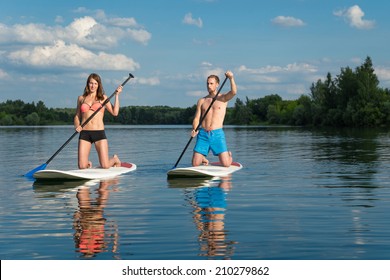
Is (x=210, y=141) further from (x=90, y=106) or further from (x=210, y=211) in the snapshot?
(x=210, y=211)

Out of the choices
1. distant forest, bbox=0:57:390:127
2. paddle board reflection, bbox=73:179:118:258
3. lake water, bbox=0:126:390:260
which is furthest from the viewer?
distant forest, bbox=0:57:390:127

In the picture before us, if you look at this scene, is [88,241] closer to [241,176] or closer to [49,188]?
[49,188]

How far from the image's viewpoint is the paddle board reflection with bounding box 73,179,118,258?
281 inches

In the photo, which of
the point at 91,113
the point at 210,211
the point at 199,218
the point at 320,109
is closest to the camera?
the point at 199,218

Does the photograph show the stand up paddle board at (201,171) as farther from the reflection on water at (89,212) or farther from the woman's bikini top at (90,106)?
the woman's bikini top at (90,106)

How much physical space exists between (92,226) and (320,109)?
110341 millimetres

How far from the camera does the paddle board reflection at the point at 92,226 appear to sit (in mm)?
7148

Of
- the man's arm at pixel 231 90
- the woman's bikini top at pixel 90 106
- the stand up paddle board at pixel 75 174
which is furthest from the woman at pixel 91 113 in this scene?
the man's arm at pixel 231 90

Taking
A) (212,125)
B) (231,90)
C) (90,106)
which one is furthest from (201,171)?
(90,106)

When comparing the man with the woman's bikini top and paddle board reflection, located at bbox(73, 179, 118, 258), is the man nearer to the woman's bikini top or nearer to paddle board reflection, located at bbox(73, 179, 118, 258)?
the woman's bikini top

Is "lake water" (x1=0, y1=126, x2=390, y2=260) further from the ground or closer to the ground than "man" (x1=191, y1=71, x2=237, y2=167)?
closer to the ground

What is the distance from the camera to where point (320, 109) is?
116062 mm

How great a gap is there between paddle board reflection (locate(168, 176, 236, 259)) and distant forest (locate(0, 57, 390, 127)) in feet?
305

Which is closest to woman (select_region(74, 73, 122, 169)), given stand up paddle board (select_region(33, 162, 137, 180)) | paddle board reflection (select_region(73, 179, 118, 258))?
stand up paddle board (select_region(33, 162, 137, 180))
